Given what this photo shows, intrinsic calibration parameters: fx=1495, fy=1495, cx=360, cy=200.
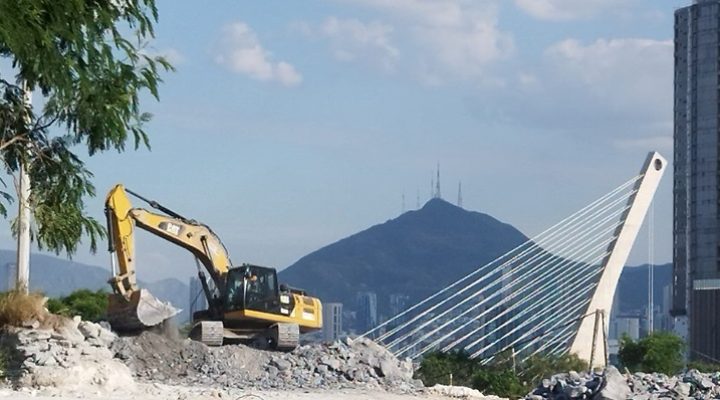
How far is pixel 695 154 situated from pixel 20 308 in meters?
140

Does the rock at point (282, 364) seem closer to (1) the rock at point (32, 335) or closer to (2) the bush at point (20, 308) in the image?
(2) the bush at point (20, 308)

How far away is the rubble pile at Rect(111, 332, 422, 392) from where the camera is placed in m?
26.9

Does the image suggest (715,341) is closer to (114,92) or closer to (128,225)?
(128,225)

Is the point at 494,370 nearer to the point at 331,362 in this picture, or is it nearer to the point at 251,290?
the point at 251,290

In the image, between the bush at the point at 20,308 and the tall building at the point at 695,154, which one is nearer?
the bush at the point at 20,308

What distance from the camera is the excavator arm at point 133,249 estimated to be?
29797 millimetres

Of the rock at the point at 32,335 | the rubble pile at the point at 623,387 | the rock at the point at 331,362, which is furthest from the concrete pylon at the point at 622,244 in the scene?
the rock at the point at 32,335

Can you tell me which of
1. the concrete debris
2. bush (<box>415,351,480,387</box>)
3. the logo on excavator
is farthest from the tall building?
the concrete debris

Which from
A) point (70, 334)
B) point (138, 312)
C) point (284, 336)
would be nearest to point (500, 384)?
point (284, 336)

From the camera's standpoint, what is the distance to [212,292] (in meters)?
32.7

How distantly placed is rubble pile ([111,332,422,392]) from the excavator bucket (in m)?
0.81

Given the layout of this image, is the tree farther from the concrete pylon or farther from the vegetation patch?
the concrete pylon

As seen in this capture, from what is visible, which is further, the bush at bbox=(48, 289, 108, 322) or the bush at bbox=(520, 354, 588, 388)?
the bush at bbox=(520, 354, 588, 388)

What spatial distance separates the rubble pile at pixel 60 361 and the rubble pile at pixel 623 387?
7.20m
